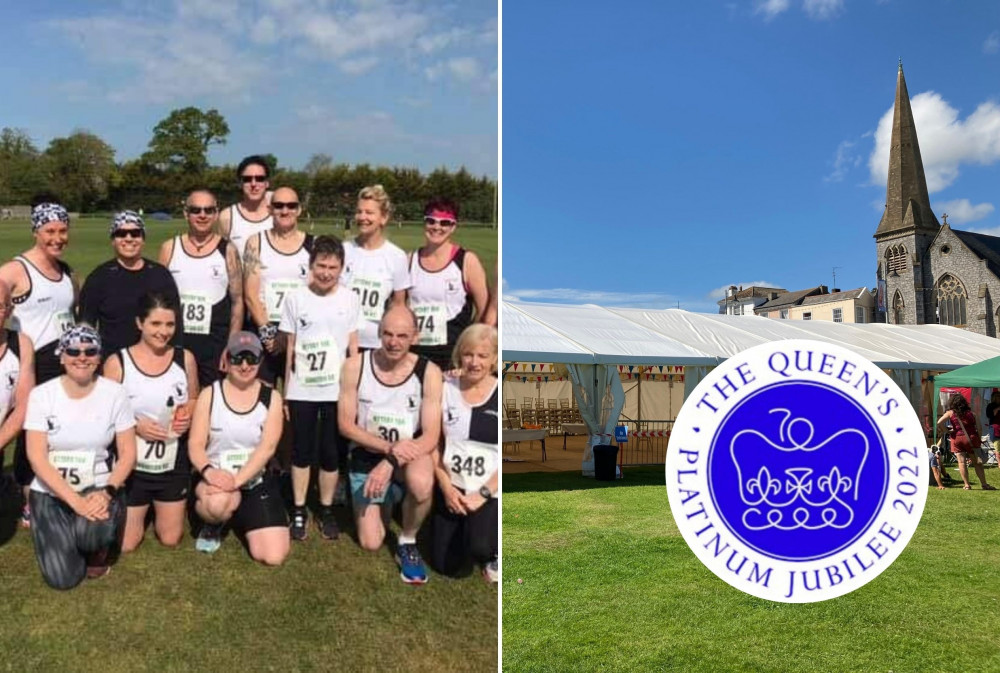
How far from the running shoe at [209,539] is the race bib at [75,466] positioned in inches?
23.2

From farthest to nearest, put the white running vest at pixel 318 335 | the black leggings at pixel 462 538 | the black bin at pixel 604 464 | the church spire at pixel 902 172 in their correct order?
1. the church spire at pixel 902 172
2. the black bin at pixel 604 464
3. the black leggings at pixel 462 538
4. the white running vest at pixel 318 335

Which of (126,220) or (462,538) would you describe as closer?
(126,220)

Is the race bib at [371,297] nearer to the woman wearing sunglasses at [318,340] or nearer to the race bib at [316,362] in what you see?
the woman wearing sunglasses at [318,340]

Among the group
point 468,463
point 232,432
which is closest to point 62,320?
point 232,432

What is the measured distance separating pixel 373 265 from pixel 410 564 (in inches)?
62.0

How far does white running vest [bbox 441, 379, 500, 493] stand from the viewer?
4.08 meters

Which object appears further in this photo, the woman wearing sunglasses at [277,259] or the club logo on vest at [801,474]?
the woman wearing sunglasses at [277,259]

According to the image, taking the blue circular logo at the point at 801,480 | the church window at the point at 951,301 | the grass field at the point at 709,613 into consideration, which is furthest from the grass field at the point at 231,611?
the church window at the point at 951,301

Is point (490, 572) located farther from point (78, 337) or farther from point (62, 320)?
point (62, 320)

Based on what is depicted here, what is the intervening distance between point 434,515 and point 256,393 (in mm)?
1122

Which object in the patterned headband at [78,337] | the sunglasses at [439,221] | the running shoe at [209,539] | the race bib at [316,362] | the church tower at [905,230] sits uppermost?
the church tower at [905,230]

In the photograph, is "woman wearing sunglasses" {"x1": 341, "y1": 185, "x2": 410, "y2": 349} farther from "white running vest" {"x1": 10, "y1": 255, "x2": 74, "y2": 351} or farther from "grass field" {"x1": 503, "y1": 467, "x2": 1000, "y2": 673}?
"grass field" {"x1": 503, "y1": 467, "x2": 1000, "y2": 673}

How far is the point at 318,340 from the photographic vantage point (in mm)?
4020

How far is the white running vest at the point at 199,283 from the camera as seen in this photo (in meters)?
3.91
